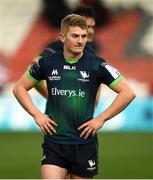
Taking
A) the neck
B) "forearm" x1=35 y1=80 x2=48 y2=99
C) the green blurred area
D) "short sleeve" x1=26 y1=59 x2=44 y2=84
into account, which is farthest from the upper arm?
the green blurred area

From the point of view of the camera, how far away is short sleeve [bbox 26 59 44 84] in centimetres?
693

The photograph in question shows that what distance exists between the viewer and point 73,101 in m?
6.80

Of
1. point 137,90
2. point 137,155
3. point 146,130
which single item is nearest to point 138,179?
point 137,155

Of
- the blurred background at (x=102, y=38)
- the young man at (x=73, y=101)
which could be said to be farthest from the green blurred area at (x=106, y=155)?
the young man at (x=73, y=101)

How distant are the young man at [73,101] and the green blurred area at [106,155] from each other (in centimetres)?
407

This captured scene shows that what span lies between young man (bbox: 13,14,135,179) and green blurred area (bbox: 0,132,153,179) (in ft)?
13.4

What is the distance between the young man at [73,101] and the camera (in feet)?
22.1

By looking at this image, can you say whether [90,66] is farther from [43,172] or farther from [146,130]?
[146,130]

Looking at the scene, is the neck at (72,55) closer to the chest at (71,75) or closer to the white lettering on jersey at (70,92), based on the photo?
the chest at (71,75)

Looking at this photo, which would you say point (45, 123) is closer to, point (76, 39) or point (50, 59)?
point (50, 59)

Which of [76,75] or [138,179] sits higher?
[76,75]

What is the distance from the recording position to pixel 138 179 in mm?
10641

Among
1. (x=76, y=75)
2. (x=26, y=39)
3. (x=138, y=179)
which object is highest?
(x=26, y=39)

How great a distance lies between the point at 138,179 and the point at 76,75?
4.20m
